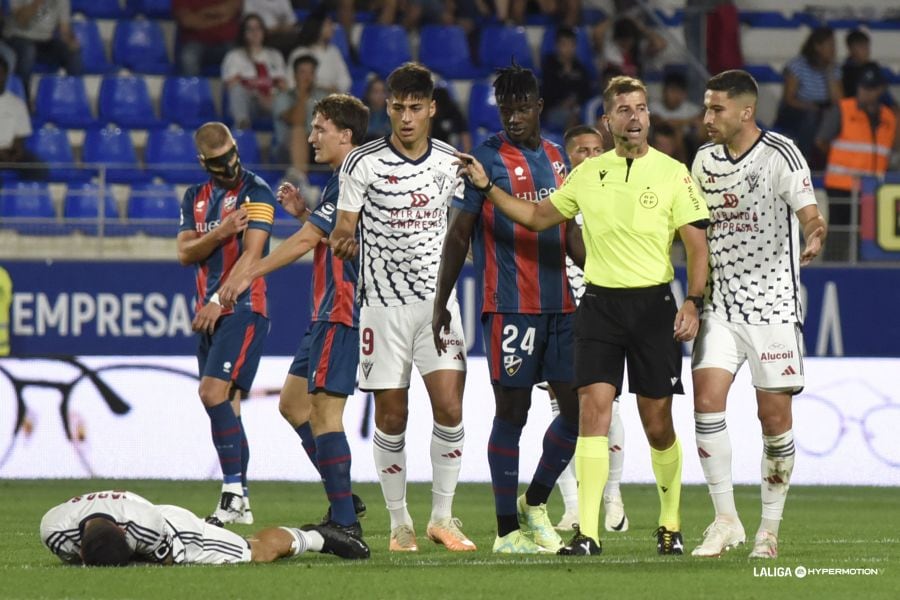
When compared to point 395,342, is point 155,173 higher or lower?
higher

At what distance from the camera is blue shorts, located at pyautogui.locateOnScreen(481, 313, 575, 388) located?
25.7 feet

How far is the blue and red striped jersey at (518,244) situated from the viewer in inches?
312

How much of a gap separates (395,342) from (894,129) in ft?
34.2

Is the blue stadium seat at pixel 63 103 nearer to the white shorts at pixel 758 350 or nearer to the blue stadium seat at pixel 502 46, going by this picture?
the blue stadium seat at pixel 502 46

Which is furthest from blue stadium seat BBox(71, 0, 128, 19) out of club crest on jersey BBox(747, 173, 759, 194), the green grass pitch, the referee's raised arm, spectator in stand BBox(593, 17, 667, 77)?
club crest on jersey BBox(747, 173, 759, 194)

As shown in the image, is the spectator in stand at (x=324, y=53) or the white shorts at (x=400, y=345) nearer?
the white shorts at (x=400, y=345)

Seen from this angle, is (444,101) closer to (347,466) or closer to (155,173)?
(155,173)

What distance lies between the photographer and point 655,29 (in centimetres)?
1842

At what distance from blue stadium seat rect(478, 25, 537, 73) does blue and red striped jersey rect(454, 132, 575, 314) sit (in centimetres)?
1064

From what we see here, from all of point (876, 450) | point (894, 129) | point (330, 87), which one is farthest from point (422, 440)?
point (894, 129)

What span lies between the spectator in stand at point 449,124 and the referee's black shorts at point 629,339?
9.22 m

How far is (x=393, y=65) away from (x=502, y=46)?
1.35m

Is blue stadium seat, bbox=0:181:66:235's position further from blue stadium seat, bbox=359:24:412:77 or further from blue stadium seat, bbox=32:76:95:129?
blue stadium seat, bbox=359:24:412:77

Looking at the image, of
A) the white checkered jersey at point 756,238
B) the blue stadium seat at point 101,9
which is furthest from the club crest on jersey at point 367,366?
the blue stadium seat at point 101,9
